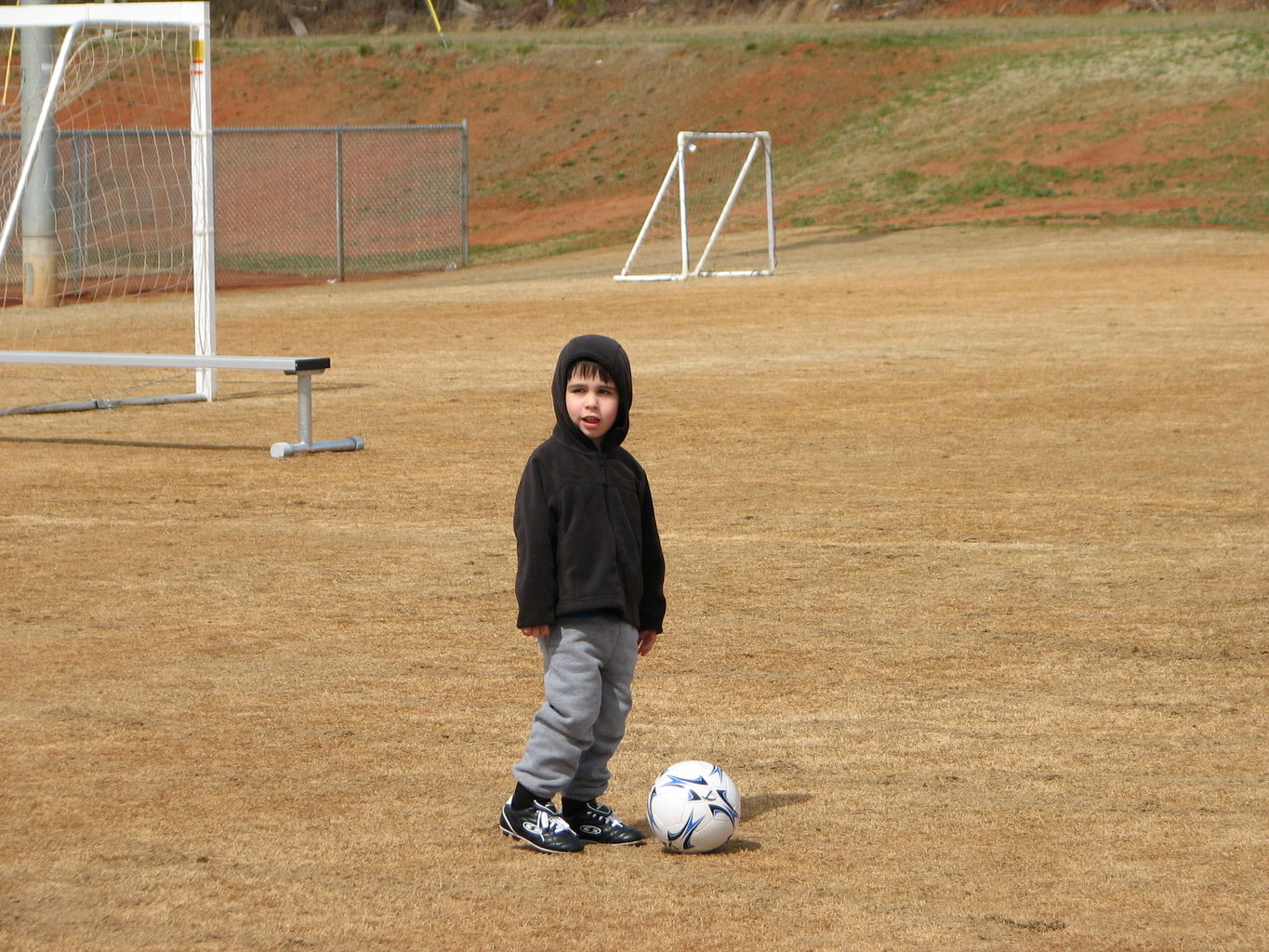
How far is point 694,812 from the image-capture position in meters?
4.52

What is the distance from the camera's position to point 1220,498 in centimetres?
979

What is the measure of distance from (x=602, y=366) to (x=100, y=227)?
19.6 meters

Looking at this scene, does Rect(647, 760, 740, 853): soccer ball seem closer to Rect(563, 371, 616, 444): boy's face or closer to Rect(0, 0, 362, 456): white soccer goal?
Rect(563, 371, 616, 444): boy's face

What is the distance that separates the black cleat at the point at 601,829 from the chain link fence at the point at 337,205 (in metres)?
24.9

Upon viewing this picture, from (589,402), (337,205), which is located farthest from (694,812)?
(337,205)

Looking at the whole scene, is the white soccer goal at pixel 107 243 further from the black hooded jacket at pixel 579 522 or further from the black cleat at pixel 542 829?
the black cleat at pixel 542 829

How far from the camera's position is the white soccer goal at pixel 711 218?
2636 centimetres

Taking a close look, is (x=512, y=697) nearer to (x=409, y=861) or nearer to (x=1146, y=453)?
(x=409, y=861)

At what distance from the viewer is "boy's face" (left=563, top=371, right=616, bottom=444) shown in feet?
15.0

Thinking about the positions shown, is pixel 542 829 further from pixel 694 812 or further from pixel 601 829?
pixel 694 812

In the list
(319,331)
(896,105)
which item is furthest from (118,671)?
(896,105)

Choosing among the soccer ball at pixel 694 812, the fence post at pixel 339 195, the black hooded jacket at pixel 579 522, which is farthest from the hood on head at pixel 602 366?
the fence post at pixel 339 195

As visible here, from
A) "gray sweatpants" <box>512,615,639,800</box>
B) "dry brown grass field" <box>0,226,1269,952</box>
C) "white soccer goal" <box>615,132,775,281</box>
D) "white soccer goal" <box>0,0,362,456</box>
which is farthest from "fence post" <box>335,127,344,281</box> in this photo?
"gray sweatpants" <box>512,615,639,800</box>

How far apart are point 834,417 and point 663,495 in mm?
3309
